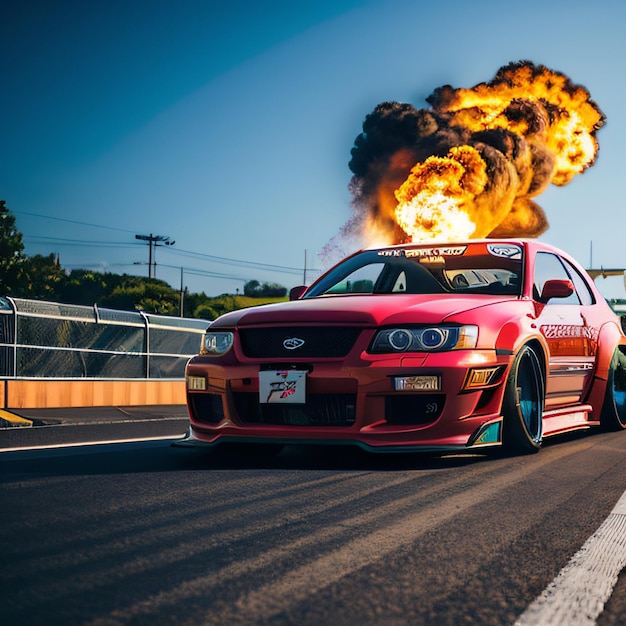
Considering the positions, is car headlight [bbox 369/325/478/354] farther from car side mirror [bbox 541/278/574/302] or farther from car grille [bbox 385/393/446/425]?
car side mirror [bbox 541/278/574/302]

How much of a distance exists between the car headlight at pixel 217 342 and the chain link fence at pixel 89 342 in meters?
8.69

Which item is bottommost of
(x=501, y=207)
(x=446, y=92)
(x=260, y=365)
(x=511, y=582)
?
(x=511, y=582)

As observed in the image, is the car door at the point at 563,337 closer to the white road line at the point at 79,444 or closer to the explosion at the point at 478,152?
the white road line at the point at 79,444

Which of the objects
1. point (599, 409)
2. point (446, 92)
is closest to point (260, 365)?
point (599, 409)

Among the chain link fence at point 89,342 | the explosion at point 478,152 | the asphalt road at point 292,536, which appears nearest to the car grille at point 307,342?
the asphalt road at point 292,536

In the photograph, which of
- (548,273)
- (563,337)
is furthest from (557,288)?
(548,273)

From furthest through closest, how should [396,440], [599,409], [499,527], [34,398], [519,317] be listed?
[34,398] < [599,409] < [519,317] < [396,440] < [499,527]

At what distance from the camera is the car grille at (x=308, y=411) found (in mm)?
5836

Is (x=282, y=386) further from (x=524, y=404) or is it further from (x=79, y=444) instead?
(x=79, y=444)

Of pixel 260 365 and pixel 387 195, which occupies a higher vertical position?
pixel 387 195

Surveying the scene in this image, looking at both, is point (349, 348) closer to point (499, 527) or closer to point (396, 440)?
point (396, 440)

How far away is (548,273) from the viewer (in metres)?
7.86

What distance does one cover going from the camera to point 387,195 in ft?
148

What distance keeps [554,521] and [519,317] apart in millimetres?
2489
